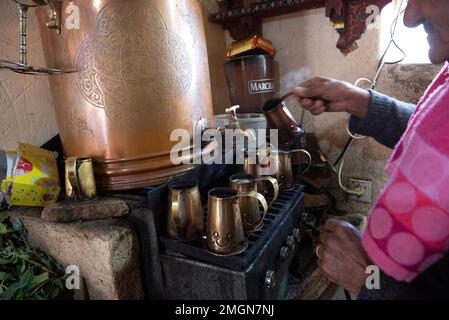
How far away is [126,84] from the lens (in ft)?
2.43

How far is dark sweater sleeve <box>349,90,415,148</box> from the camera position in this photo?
34.5 inches

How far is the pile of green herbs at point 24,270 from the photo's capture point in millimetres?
701

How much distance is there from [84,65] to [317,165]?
1.09 meters

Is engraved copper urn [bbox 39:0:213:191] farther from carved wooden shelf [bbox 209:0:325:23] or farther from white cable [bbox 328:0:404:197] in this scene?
white cable [bbox 328:0:404:197]

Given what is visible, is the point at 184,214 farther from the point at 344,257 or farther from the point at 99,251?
the point at 344,257

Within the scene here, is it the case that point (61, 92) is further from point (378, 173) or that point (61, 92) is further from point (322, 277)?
point (378, 173)

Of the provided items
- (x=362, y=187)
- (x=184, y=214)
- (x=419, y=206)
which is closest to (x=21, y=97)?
(x=184, y=214)

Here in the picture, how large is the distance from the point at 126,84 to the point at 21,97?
54 cm

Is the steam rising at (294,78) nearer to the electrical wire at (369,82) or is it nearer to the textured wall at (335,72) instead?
the textured wall at (335,72)

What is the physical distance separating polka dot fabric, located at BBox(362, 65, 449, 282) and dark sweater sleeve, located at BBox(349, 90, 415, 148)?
15.0 inches

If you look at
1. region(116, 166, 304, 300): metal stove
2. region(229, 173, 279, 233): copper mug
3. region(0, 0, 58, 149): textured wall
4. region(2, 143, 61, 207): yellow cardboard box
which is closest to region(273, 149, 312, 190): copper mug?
region(116, 166, 304, 300): metal stove

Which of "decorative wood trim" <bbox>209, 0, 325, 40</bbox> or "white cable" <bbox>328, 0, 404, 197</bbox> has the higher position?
"decorative wood trim" <bbox>209, 0, 325, 40</bbox>

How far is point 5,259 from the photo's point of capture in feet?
2.50
